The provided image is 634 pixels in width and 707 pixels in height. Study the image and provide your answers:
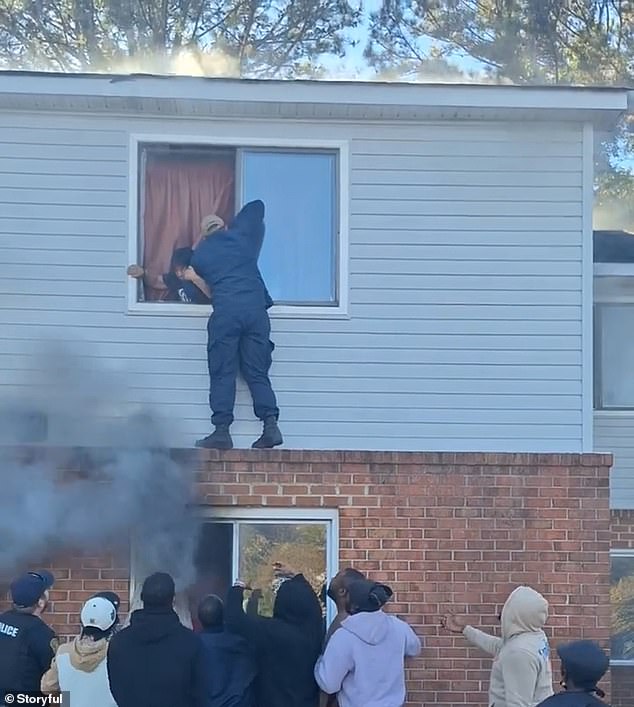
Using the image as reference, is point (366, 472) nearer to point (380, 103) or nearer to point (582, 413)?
point (582, 413)

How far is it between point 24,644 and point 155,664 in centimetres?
81

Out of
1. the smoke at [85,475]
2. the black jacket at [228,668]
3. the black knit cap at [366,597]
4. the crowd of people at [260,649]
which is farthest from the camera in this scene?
the smoke at [85,475]

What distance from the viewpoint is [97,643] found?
5.79 meters

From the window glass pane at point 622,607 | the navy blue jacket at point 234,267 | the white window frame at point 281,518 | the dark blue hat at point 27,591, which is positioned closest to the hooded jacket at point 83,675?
the dark blue hat at point 27,591

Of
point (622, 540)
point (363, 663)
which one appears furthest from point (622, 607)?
point (363, 663)

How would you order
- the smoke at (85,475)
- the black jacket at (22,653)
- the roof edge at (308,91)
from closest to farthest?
the black jacket at (22,653), the smoke at (85,475), the roof edge at (308,91)

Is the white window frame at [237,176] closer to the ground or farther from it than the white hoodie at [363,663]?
farther from it

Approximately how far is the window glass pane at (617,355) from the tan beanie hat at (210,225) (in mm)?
3987

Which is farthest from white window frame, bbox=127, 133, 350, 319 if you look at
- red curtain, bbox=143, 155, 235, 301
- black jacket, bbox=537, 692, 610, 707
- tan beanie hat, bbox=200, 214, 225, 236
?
black jacket, bbox=537, 692, 610, 707

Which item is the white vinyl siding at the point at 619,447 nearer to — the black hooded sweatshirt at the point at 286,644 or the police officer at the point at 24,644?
the black hooded sweatshirt at the point at 286,644

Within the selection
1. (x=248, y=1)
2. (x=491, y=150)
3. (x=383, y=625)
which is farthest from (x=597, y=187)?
(x=383, y=625)

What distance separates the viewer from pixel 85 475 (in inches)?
327

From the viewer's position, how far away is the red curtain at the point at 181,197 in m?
8.97

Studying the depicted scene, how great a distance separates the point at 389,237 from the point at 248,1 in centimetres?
1669
